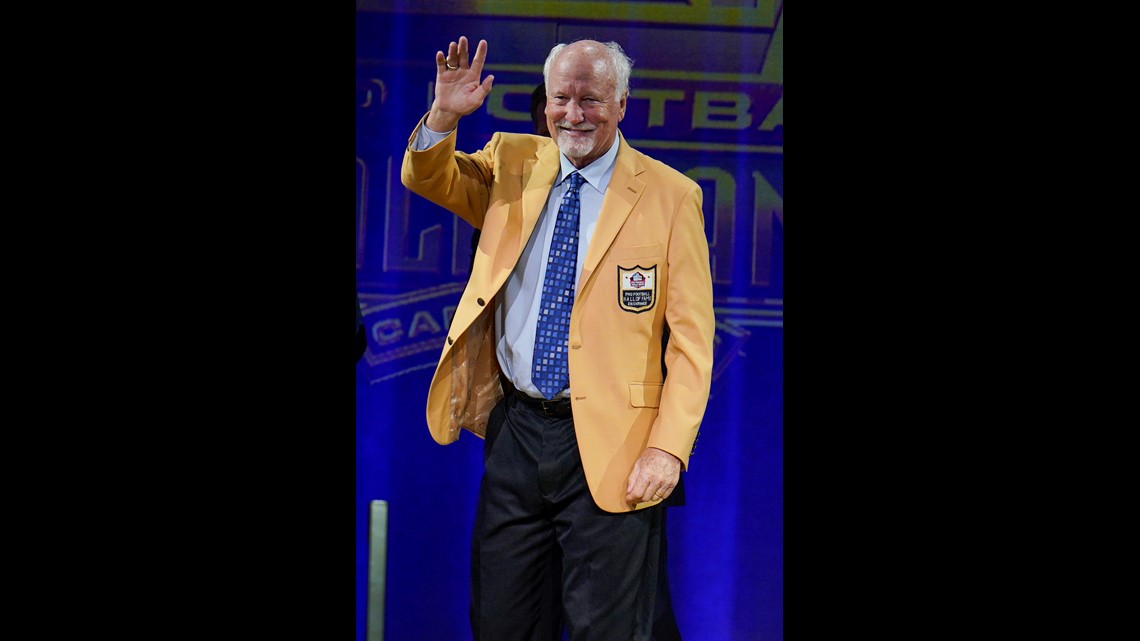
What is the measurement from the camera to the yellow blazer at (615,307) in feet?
7.75

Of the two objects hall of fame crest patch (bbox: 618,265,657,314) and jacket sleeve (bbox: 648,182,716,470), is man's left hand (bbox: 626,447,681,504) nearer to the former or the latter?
jacket sleeve (bbox: 648,182,716,470)

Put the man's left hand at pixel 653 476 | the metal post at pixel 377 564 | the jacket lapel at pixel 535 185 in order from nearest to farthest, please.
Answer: the man's left hand at pixel 653 476 < the jacket lapel at pixel 535 185 < the metal post at pixel 377 564

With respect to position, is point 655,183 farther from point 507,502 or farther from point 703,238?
point 507,502

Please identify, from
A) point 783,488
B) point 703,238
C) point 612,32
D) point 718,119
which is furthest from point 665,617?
point 612,32

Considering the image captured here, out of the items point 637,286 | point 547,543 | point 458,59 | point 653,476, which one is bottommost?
point 547,543

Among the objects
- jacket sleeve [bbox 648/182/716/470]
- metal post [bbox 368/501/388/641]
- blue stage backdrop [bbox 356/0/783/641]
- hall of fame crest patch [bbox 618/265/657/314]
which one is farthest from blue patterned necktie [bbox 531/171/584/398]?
metal post [bbox 368/501/388/641]

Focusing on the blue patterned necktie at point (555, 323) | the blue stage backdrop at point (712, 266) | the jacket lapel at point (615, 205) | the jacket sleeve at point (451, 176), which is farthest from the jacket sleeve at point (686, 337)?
the blue stage backdrop at point (712, 266)

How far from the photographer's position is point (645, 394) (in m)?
2.41

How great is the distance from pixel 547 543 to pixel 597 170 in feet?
2.96

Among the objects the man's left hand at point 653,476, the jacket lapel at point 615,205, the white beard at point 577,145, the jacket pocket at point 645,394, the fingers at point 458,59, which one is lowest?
the man's left hand at point 653,476

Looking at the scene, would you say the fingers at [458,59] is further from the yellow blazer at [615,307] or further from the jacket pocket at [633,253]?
the jacket pocket at [633,253]

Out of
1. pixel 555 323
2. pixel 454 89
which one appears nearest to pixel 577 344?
pixel 555 323

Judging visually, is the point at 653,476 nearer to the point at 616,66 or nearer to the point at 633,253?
the point at 633,253

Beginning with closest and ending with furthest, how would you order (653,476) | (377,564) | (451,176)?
(653,476) → (451,176) → (377,564)
